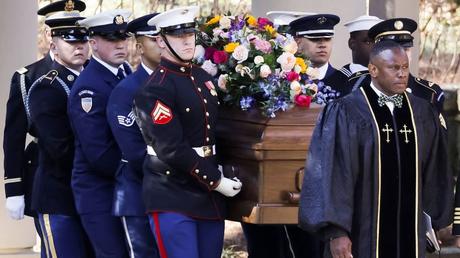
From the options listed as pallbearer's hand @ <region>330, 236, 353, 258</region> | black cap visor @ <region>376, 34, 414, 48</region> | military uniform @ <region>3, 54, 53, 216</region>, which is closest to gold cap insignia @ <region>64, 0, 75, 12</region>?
military uniform @ <region>3, 54, 53, 216</region>

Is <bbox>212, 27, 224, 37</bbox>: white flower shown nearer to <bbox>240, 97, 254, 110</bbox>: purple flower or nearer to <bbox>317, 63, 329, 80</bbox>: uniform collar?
<bbox>240, 97, 254, 110</bbox>: purple flower

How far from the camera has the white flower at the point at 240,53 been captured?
757 centimetres

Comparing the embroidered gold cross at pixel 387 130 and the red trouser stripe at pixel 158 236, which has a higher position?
the embroidered gold cross at pixel 387 130

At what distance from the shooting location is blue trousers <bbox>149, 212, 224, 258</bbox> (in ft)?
23.5

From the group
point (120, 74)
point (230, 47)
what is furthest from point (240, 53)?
point (120, 74)

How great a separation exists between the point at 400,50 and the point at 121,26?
183cm

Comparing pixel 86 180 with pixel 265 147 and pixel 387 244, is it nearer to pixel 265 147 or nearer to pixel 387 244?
pixel 265 147

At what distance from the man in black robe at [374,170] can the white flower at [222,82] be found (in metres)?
1.05

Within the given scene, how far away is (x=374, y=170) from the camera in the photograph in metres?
6.59

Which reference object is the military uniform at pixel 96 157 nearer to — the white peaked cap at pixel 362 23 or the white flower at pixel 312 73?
the white flower at pixel 312 73

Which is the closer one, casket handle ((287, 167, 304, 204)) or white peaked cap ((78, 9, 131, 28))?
casket handle ((287, 167, 304, 204))

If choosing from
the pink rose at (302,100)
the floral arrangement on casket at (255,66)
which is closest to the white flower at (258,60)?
the floral arrangement on casket at (255,66)

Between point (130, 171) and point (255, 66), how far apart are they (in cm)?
85

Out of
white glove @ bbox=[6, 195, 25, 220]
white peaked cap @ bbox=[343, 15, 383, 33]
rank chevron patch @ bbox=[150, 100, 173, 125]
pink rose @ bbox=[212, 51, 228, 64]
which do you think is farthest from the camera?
white peaked cap @ bbox=[343, 15, 383, 33]
